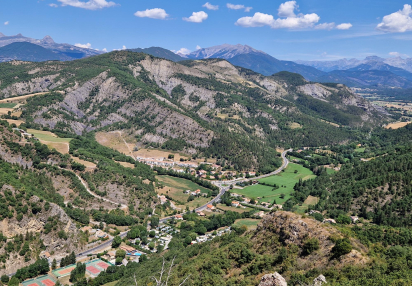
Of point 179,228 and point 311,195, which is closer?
point 179,228

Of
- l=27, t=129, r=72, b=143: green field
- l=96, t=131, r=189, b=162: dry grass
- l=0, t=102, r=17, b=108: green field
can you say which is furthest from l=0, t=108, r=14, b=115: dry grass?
l=96, t=131, r=189, b=162: dry grass

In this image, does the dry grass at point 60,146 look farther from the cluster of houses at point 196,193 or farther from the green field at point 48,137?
the cluster of houses at point 196,193

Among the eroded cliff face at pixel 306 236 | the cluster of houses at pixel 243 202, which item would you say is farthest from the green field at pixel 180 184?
the eroded cliff face at pixel 306 236

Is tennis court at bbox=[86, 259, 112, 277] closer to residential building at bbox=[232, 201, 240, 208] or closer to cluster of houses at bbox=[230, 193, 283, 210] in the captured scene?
residential building at bbox=[232, 201, 240, 208]

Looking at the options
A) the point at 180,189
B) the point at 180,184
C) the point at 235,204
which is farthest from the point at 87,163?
the point at 235,204

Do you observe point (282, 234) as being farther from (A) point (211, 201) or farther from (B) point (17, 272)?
(A) point (211, 201)

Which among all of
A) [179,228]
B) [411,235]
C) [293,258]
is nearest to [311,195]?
[179,228]
